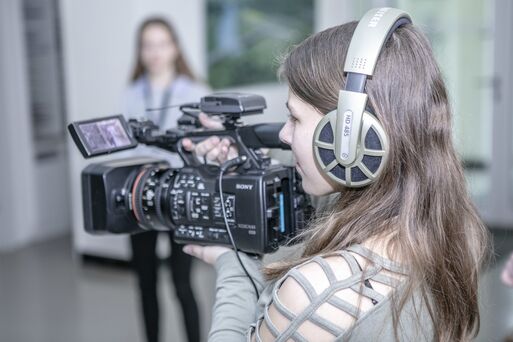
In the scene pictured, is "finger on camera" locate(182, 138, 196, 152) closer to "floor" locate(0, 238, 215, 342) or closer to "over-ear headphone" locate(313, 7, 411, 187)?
"over-ear headphone" locate(313, 7, 411, 187)

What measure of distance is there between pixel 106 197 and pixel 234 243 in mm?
365

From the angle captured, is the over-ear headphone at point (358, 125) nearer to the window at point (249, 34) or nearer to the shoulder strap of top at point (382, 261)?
the shoulder strap of top at point (382, 261)

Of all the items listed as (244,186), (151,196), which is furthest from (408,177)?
(151,196)

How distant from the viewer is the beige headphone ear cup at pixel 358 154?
0.97 metres

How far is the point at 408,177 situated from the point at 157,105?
2024 mm

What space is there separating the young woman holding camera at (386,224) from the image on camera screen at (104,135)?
1.64 feet

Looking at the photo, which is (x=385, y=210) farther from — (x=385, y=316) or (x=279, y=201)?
(x=279, y=201)

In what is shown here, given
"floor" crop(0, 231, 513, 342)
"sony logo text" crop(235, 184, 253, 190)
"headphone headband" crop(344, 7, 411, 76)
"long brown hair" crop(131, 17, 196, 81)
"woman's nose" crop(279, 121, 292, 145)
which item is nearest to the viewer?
"headphone headband" crop(344, 7, 411, 76)

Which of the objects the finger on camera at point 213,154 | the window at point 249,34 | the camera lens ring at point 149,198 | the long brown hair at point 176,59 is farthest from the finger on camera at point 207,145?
the window at point 249,34

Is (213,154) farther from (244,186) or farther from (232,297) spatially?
(232,297)

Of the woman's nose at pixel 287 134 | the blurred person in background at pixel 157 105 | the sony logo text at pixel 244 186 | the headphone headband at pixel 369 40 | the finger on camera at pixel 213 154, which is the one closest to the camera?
the headphone headband at pixel 369 40

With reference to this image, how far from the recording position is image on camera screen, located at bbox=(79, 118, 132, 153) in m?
1.42

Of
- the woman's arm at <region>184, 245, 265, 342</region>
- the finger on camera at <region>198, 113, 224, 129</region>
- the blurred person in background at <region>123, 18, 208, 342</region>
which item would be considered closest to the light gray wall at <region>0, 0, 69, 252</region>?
the blurred person in background at <region>123, 18, 208, 342</region>

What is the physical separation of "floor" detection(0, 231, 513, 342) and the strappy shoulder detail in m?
1.95
